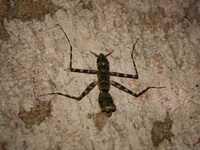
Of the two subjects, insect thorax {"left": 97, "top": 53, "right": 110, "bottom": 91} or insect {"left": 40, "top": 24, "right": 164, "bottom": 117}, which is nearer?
insect {"left": 40, "top": 24, "right": 164, "bottom": 117}

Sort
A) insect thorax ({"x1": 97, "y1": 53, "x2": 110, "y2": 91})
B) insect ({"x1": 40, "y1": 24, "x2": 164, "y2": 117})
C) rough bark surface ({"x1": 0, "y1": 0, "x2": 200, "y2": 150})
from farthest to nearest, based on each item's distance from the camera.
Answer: insect thorax ({"x1": 97, "y1": 53, "x2": 110, "y2": 91})
insect ({"x1": 40, "y1": 24, "x2": 164, "y2": 117})
rough bark surface ({"x1": 0, "y1": 0, "x2": 200, "y2": 150})

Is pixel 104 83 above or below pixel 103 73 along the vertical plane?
below

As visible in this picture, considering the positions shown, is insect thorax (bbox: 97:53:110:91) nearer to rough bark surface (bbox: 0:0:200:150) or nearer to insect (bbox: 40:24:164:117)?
insect (bbox: 40:24:164:117)

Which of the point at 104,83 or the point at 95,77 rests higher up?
the point at 95,77

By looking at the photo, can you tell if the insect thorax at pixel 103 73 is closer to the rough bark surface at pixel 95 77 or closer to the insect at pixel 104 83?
the insect at pixel 104 83

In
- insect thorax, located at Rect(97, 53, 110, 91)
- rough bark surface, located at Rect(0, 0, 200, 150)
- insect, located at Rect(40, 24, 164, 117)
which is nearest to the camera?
rough bark surface, located at Rect(0, 0, 200, 150)

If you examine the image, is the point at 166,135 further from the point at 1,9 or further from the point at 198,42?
the point at 1,9

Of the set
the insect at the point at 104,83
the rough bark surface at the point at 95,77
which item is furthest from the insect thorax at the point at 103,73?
the rough bark surface at the point at 95,77

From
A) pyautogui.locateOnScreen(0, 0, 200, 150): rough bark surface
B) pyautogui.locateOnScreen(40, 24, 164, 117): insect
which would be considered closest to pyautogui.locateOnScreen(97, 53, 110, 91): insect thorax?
pyautogui.locateOnScreen(40, 24, 164, 117): insect
